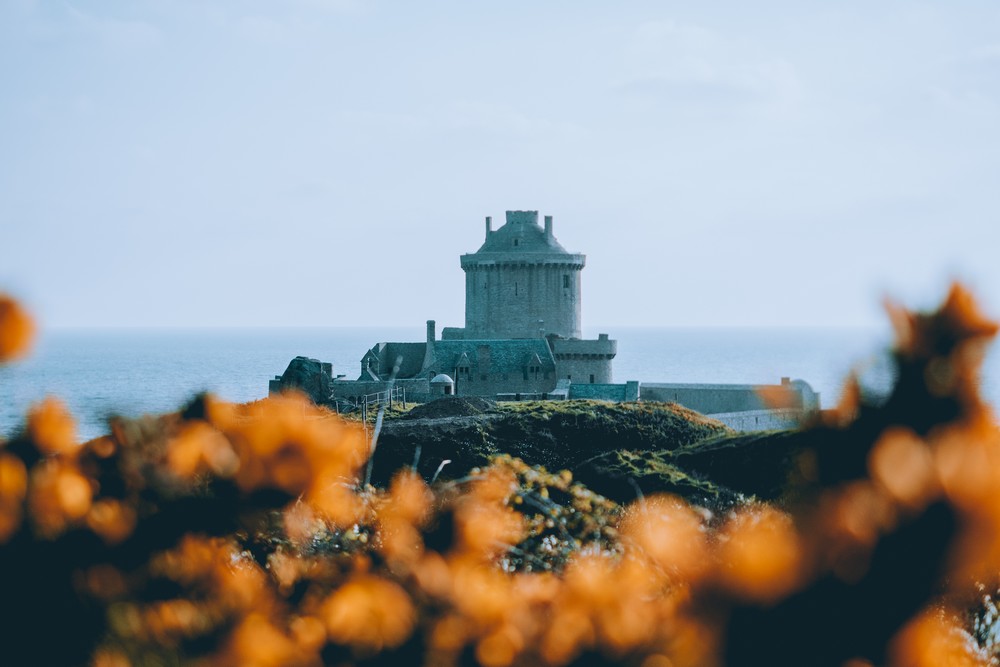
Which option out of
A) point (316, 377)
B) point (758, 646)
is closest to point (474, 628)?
point (758, 646)

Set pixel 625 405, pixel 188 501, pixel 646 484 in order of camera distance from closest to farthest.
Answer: pixel 188 501 → pixel 646 484 → pixel 625 405

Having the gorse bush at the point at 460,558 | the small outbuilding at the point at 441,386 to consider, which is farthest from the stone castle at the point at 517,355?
the gorse bush at the point at 460,558

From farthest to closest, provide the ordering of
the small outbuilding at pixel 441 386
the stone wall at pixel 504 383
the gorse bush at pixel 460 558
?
the stone wall at pixel 504 383
the small outbuilding at pixel 441 386
the gorse bush at pixel 460 558

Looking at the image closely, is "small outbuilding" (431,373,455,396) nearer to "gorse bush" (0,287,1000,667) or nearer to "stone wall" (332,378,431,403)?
"stone wall" (332,378,431,403)

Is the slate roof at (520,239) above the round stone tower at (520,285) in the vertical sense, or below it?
above

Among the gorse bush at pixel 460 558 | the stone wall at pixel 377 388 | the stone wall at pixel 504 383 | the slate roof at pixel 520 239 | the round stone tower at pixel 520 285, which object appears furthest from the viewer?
the slate roof at pixel 520 239

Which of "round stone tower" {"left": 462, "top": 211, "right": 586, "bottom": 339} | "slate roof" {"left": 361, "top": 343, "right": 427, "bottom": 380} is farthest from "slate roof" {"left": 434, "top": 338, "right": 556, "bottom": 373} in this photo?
"round stone tower" {"left": 462, "top": 211, "right": 586, "bottom": 339}

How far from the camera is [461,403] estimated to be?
31.7 metres

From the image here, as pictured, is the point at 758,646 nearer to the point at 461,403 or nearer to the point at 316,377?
the point at 461,403

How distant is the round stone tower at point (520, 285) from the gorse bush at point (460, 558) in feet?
222

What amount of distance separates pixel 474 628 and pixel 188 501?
1.22 meters

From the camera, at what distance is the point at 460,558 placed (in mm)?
4637

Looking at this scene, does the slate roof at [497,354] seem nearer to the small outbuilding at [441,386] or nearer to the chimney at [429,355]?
the chimney at [429,355]

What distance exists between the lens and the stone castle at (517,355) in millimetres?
53531
